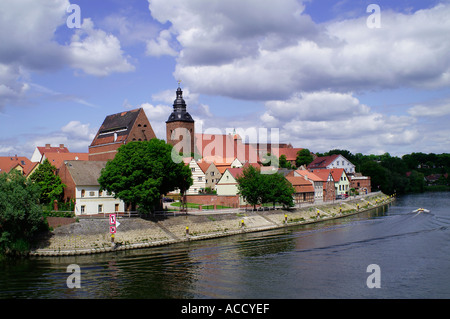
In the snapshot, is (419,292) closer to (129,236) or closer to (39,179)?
(129,236)

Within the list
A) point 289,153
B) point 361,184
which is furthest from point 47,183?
point 289,153

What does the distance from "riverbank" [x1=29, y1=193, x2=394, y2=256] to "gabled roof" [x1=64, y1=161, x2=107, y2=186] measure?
7908 millimetres

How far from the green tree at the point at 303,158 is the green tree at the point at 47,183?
9657 centimetres

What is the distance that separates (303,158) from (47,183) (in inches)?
3884

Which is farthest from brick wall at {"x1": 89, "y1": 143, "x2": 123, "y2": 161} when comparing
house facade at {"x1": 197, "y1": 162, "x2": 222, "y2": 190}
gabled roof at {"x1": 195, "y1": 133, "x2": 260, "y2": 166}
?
gabled roof at {"x1": 195, "y1": 133, "x2": 260, "y2": 166}

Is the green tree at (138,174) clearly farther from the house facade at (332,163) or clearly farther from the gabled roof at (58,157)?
the house facade at (332,163)

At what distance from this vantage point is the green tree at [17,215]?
37250 mm

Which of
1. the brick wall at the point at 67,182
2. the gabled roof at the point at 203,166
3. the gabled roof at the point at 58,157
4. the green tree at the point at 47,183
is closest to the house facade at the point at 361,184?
the gabled roof at the point at 203,166

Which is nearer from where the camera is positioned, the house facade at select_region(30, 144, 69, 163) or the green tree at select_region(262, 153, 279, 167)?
the house facade at select_region(30, 144, 69, 163)

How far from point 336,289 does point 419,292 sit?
16.8 feet

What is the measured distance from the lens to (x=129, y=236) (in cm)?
4297

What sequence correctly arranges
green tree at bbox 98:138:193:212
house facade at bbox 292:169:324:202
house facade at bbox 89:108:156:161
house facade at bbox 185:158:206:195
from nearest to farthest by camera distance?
green tree at bbox 98:138:193:212 < house facade at bbox 89:108:156:161 < house facade at bbox 292:169:324:202 < house facade at bbox 185:158:206:195

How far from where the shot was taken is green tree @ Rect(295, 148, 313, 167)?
136m

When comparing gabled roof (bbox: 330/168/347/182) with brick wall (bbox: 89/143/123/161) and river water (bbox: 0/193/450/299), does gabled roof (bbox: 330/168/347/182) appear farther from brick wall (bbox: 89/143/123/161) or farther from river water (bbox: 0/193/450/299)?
brick wall (bbox: 89/143/123/161)
